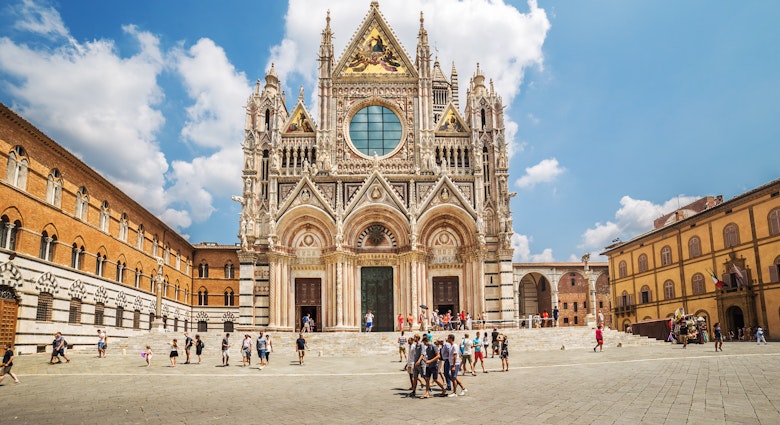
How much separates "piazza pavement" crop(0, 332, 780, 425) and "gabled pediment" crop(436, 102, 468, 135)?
2061 cm

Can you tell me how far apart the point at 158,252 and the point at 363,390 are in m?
32.1

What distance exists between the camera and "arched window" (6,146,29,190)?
25.0 metres

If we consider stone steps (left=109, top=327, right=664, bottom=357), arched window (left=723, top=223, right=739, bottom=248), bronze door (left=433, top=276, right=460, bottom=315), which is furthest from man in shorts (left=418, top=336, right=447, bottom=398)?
arched window (left=723, top=223, right=739, bottom=248)

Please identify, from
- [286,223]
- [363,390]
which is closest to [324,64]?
[286,223]

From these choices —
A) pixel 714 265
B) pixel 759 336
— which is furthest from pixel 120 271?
pixel 714 265

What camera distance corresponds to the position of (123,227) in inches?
1470

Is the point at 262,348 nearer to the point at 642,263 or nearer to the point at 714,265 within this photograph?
the point at 714,265

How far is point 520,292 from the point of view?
71000mm

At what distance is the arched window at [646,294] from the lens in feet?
164

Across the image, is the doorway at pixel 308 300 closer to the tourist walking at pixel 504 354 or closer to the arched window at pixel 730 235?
the tourist walking at pixel 504 354

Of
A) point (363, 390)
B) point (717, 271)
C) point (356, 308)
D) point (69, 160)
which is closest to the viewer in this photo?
point (363, 390)

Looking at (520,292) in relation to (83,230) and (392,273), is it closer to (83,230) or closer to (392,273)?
(392,273)

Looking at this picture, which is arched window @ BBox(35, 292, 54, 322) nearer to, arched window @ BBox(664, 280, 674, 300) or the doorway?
the doorway

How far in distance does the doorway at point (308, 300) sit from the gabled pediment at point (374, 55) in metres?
15.4
